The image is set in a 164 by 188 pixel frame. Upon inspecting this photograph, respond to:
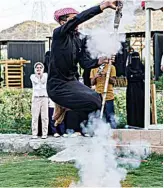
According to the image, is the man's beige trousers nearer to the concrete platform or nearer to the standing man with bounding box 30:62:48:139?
the standing man with bounding box 30:62:48:139

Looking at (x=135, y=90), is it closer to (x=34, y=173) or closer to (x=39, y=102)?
(x=39, y=102)

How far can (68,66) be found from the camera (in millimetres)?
4828

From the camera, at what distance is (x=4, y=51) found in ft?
94.8

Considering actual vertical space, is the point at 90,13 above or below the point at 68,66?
above

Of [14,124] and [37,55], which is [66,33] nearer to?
[14,124]

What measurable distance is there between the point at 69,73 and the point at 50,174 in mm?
2896

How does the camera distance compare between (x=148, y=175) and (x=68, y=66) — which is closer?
(x=68, y=66)

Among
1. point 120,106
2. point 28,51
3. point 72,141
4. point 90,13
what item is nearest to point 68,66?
point 90,13

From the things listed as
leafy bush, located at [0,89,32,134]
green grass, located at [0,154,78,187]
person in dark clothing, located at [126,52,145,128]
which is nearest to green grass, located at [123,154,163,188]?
green grass, located at [0,154,78,187]

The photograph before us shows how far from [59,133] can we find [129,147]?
6.22 feet

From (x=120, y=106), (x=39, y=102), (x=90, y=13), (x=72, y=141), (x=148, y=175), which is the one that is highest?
(x=90, y=13)

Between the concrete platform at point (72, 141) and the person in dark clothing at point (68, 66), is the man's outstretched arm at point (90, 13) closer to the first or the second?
the person in dark clothing at point (68, 66)

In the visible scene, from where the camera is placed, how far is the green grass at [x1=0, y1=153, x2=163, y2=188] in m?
6.96

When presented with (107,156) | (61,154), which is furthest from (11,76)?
(107,156)
